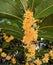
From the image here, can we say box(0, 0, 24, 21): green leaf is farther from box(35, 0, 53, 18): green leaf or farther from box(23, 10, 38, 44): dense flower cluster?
box(23, 10, 38, 44): dense flower cluster

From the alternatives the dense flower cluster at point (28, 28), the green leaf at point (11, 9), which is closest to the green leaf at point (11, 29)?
the green leaf at point (11, 9)

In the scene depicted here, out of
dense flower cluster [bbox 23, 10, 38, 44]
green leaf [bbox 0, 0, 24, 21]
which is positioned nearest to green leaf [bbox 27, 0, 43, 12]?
green leaf [bbox 0, 0, 24, 21]

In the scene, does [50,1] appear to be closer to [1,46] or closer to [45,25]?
[45,25]

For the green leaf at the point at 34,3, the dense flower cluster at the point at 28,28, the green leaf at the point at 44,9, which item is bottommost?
the dense flower cluster at the point at 28,28

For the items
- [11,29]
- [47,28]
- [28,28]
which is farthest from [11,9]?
[28,28]

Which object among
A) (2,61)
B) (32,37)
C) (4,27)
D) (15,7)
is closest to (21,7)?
(15,7)

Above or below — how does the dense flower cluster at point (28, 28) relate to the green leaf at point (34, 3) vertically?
below

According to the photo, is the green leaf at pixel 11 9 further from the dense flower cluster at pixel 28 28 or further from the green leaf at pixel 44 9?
the dense flower cluster at pixel 28 28

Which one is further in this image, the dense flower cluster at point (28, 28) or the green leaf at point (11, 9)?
the green leaf at point (11, 9)
